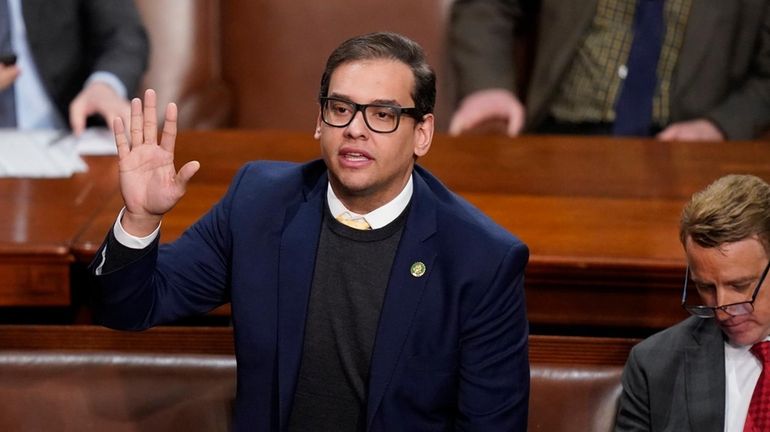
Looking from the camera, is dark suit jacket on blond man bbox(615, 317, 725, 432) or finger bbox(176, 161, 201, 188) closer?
finger bbox(176, 161, 201, 188)

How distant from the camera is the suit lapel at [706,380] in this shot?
1634 millimetres

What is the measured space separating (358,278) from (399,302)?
64 mm

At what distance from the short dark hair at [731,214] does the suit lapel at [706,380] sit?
→ 0.55 ft

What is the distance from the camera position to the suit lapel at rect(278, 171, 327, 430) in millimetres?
1610

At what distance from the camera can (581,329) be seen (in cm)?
205

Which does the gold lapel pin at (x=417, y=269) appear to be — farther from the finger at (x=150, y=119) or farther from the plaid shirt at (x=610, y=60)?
the plaid shirt at (x=610, y=60)

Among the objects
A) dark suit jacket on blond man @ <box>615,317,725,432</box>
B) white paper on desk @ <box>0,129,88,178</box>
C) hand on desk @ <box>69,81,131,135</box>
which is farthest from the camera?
hand on desk @ <box>69,81,131,135</box>

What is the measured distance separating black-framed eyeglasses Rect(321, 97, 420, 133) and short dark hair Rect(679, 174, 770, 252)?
15.3 inches

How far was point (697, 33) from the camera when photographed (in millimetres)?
2852

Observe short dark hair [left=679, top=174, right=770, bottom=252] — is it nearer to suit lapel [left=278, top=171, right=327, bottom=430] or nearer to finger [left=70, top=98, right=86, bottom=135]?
suit lapel [left=278, top=171, right=327, bottom=430]

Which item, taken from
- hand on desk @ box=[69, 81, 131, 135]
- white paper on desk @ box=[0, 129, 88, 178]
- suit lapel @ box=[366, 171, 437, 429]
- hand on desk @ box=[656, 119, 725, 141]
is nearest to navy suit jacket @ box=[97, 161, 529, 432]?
suit lapel @ box=[366, 171, 437, 429]

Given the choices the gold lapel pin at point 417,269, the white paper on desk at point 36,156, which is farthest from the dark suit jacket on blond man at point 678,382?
the white paper on desk at point 36,156

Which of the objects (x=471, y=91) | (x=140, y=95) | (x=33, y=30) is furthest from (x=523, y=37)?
(x=33, y=30)

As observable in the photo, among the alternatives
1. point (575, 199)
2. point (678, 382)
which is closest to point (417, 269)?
point (678, 382)
